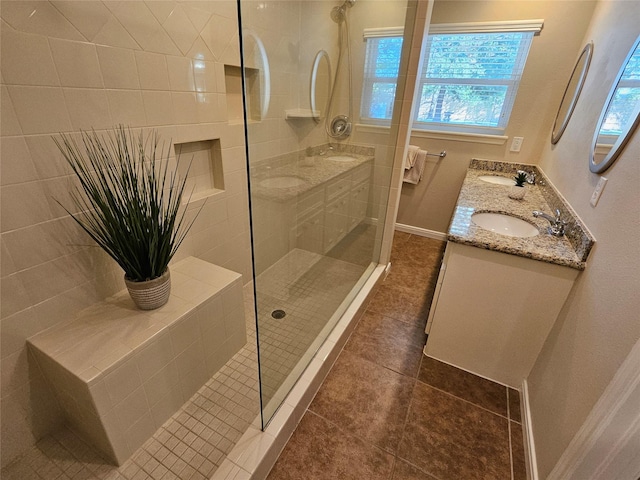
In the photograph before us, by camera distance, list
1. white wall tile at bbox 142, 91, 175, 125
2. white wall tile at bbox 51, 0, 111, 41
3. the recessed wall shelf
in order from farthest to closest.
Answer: the recessed wall shelf, white wall tile at bbox 142, 91, 175, 125, white wall tile at bbox 51, 0, 111, 41

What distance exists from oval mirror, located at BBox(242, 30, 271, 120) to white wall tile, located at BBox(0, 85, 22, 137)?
30.6 inches

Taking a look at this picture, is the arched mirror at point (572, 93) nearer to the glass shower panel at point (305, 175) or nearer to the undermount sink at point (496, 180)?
the undermount sink at point (496, 180)

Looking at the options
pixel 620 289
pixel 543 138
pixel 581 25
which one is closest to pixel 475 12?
pixel 581 25

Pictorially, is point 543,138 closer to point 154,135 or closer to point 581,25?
point 581,25

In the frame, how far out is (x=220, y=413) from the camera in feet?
4.68

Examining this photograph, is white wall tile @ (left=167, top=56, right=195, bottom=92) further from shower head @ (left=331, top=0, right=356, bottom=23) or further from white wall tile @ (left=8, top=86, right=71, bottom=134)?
shower head @ (left=331, top=0, right=356, bottom=23)

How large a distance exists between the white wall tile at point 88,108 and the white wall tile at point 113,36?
0.64 feet

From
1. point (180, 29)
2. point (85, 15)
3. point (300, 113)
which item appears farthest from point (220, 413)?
point (180, 29)

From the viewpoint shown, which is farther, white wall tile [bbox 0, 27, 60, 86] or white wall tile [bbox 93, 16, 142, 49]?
white wall tile [bbox 93, 16, 142, 49]

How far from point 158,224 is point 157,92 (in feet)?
2.31

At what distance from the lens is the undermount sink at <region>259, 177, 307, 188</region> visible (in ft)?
4.01

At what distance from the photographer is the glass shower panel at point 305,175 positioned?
1163 mm

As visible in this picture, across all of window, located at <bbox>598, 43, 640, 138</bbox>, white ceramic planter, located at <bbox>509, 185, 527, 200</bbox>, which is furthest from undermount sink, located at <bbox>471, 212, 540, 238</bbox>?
window, located at <bbox>598, 43, 640, 138</bbox>

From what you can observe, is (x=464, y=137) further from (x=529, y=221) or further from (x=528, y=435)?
(x=528, y=435)
